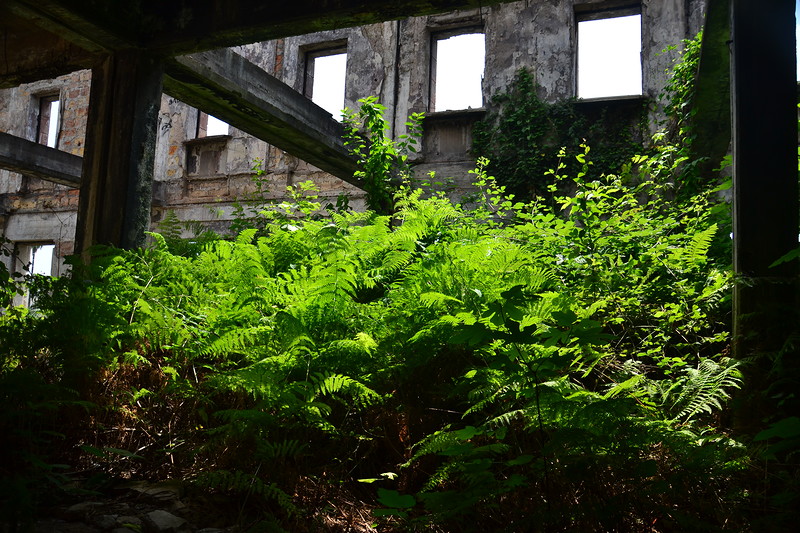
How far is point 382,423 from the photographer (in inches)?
116

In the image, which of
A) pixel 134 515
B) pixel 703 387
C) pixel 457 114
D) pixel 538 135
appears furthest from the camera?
pixel 457 114

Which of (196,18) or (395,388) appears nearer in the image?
(395,388)

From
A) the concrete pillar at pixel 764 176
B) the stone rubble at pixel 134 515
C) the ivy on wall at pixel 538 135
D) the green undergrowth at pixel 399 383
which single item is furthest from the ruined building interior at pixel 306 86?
the stone rubble at pixel 134 515

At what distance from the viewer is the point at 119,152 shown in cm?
492

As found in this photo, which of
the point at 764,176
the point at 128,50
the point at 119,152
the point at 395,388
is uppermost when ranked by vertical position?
the point at 128,50

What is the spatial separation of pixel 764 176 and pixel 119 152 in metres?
4.52

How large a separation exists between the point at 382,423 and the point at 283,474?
0.56 m

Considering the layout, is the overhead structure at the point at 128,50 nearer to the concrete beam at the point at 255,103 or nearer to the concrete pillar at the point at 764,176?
the concrete beam at the point at 255,103

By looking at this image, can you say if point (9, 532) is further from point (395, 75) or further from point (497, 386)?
point (395, 75)

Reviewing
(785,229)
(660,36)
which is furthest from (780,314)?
(660,36)

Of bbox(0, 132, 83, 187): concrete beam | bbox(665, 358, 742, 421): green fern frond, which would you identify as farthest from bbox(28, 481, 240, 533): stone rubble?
bbox(0, 132, 83, 187): concrete beam

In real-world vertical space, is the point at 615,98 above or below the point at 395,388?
above

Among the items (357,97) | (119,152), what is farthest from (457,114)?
(119,152)

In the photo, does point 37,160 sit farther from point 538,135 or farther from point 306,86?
point 538,135
